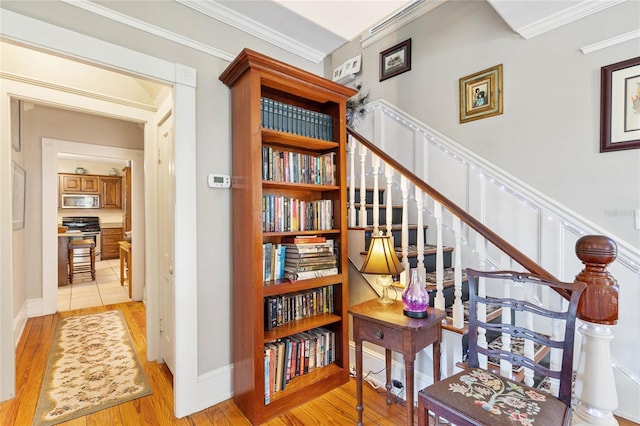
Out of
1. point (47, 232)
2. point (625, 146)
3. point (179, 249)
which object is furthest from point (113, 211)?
point (625, 146)

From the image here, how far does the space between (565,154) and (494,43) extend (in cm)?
125

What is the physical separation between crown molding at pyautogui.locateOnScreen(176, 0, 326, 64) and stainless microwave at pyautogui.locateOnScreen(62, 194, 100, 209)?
805cm

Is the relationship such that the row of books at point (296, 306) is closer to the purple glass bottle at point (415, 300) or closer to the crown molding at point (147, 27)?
the purple glass bottle at point (415, 300)

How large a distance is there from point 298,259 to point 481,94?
2407mm

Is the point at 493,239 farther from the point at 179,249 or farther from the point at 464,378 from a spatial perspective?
the point at 179,249

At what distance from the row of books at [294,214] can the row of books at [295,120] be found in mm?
488

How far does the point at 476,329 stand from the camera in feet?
5.05

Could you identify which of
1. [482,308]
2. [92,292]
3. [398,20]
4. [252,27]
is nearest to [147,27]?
[252,27]

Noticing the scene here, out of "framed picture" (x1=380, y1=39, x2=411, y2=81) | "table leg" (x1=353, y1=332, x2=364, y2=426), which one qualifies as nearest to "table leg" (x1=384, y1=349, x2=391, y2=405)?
"table leg" (x1=353, y1=332, x2=364, y2=426)

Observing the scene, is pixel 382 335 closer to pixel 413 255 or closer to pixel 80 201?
pixel 413 255

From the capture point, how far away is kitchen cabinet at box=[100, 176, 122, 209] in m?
8.20

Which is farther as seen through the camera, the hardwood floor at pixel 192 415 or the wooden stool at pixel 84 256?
the wooden stool at pixel 84 256

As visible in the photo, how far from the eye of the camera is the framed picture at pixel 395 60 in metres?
3.59

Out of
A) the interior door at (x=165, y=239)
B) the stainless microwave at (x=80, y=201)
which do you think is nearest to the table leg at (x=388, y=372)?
the interior door at (x=165, y=239)
